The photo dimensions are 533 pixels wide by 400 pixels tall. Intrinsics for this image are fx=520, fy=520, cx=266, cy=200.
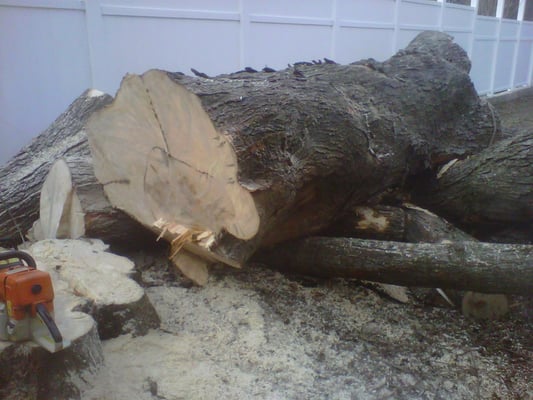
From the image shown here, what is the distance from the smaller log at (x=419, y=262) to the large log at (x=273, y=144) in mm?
158

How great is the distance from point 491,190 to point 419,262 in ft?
3.18

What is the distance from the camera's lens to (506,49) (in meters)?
10.8

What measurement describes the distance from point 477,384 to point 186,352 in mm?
1200

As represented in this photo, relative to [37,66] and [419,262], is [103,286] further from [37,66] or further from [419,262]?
[37,66]

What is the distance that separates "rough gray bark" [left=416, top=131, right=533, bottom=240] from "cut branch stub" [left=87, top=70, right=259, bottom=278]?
68.0 inches

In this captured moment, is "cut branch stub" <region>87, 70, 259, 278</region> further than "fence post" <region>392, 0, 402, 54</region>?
No

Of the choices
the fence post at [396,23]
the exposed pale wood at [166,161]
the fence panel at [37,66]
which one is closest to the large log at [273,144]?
the exposed pale wood at [166,161]

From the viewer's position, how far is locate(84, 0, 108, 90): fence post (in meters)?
4.09

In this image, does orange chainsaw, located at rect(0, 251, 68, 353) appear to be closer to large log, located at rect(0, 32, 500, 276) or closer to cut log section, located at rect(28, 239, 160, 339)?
cut log section, located at rect(28, 239, 160, 339)

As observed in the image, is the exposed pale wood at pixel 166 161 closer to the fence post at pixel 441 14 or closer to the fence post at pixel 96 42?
the fence post at pixel 96 42

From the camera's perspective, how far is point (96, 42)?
4.16 m

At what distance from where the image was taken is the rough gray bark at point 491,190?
3086mm

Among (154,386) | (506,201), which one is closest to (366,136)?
(506,201)

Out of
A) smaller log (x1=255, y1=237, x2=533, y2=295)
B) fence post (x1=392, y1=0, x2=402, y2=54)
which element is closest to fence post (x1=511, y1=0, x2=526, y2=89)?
fence post (x1=392, y1=0, x2=402, y2=54)
